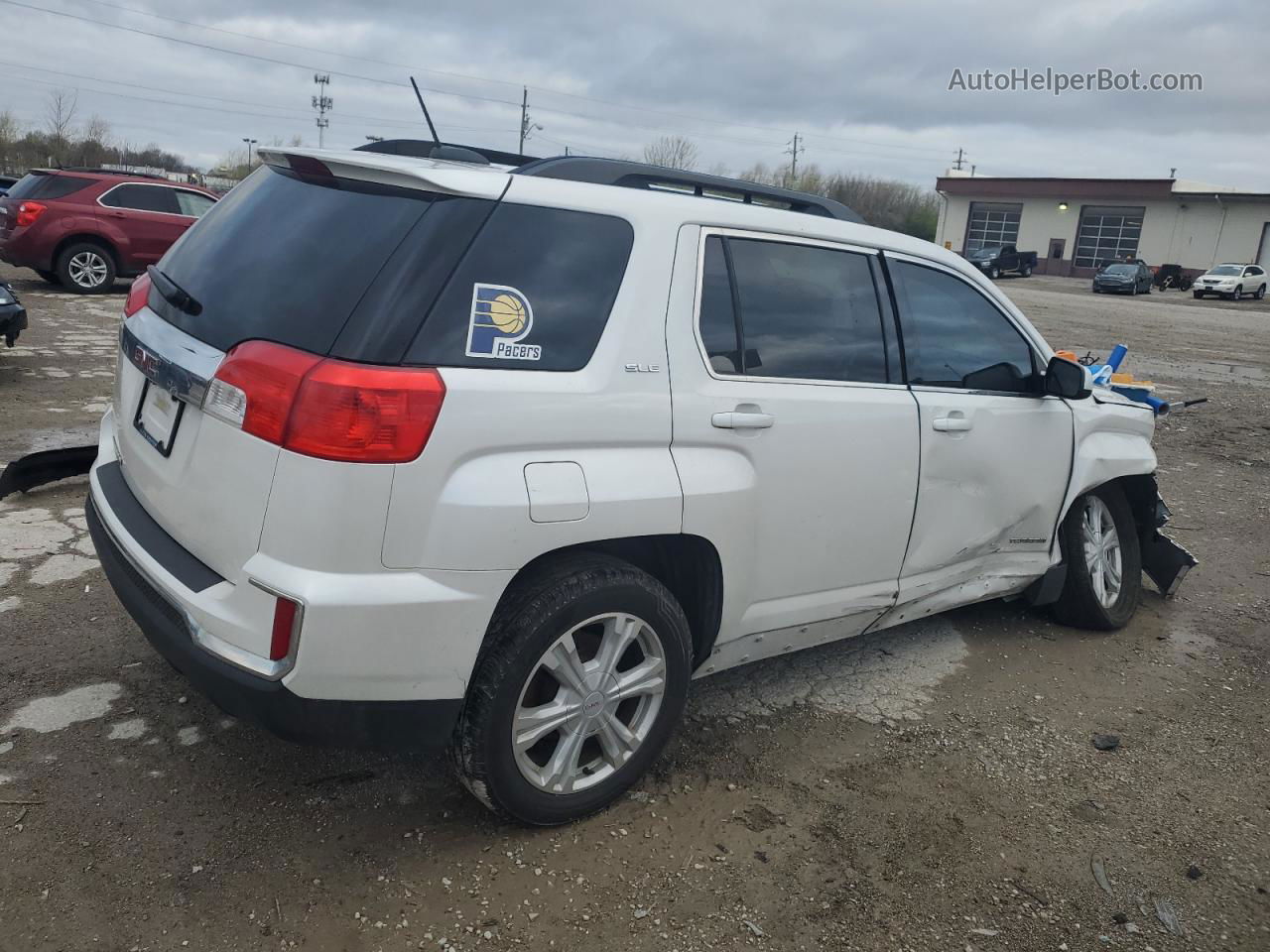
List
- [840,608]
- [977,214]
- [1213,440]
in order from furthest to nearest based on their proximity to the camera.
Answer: [977,214] → [1213,440] → [840,608]

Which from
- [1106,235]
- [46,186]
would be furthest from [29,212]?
[1106,235]

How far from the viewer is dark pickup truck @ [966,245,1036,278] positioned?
1822 inches

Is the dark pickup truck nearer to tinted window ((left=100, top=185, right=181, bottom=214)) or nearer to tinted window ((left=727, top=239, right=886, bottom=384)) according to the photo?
tinted window ((left=100, top=185, right=181, bottom=214))

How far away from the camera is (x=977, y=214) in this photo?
6178 cm

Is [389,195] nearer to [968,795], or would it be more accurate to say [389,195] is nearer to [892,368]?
[892,368]

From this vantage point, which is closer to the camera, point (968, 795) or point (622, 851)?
point (622, 851)

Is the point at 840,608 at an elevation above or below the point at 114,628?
above

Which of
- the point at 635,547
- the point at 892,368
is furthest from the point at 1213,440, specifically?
the point at 635,547

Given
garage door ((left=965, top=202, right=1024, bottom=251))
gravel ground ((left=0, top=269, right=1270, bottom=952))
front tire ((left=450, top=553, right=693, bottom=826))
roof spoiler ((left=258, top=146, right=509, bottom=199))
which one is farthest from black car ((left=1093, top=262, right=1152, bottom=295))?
roof spoiler ((left=258, top=146, right=509, bottom=199))

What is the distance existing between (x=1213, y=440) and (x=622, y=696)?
8.59 meters

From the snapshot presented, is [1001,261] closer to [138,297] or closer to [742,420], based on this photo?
[742,420]

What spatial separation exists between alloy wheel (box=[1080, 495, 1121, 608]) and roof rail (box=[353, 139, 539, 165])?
299cm

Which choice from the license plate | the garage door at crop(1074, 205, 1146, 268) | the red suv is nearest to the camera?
the license plate

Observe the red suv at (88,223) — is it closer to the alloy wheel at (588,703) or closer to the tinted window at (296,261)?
the tinted window at (296,261)
